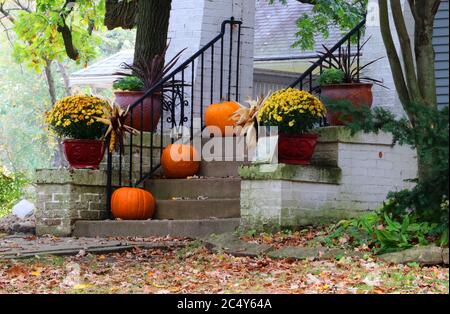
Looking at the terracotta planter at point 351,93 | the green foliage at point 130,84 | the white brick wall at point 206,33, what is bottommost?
the terracotta planter at point 351,93

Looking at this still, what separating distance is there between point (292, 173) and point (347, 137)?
2.54 ft

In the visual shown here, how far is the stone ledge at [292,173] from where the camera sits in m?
9.70

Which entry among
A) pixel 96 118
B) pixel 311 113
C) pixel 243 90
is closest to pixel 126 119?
pixel 96 118

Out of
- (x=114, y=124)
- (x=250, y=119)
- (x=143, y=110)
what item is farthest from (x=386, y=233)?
(x=143, y=110)

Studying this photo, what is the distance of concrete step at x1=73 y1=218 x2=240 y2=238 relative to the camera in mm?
10312

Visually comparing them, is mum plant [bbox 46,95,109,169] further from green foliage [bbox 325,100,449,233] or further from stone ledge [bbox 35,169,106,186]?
green foliage [bbox 325,100,449,233]

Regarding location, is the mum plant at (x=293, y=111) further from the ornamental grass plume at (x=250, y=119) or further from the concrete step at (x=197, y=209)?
the concrete step at (x=197, y=209)

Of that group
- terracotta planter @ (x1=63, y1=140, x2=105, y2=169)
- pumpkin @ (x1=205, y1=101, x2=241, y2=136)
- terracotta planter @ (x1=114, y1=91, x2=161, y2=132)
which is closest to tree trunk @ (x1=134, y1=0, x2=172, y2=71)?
terracotta planter @ (x1=114, y1=91, x2=161, y2=132)

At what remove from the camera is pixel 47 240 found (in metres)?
10.4

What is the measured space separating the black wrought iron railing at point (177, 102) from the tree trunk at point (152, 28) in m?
0.86

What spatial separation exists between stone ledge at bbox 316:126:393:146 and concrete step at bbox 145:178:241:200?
121 cm

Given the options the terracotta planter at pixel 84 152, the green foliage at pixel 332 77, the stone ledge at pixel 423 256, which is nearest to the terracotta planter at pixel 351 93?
the green foliage at pixel 332 77

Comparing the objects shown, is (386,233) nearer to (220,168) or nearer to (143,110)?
(220,168)

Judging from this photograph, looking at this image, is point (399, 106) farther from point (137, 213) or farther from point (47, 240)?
point (47, 240)
